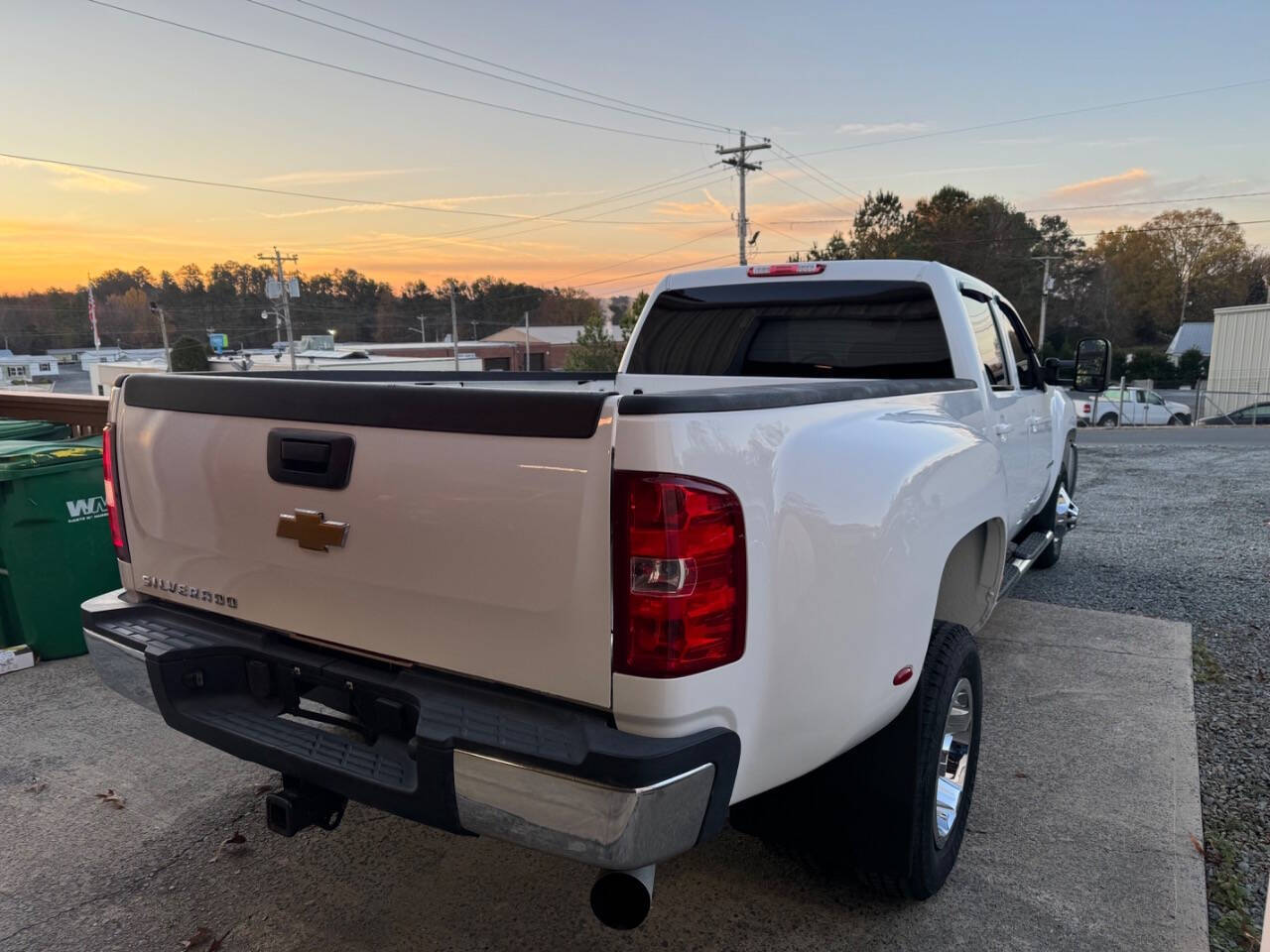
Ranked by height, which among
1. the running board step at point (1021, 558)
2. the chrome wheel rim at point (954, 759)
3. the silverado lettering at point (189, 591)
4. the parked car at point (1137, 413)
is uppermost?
the silverado lettering at point (189, 591)

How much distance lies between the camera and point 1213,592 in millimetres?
5945

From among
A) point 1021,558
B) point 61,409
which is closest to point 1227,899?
point 1021,558

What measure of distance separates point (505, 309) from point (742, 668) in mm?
116916

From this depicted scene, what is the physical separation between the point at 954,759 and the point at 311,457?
91.5 inches

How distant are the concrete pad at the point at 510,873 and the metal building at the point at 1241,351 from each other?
4044 centimetres

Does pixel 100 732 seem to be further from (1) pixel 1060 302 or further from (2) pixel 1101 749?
(1) pixel 1060 302

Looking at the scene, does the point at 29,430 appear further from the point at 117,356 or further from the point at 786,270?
the point at 117,356

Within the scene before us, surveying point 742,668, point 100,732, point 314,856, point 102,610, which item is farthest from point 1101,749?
point 100,732

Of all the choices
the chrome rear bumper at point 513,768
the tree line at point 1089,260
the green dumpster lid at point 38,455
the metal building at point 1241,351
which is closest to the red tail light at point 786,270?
the chrome rear bumper at point 513,768

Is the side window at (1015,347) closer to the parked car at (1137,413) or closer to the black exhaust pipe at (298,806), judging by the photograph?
the black exhaust pipe at (298,806)

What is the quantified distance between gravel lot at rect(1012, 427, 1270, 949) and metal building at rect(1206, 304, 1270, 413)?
104 feet

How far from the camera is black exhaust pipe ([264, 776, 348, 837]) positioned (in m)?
2.22

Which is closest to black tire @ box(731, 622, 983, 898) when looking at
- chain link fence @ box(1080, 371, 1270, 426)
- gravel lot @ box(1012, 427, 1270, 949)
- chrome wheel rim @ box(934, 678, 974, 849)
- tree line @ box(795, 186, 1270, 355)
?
chrome wheel rim @ box(934, 678, 974, 849)

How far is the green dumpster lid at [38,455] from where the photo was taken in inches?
178
